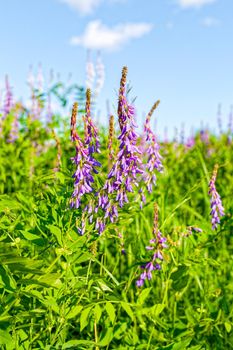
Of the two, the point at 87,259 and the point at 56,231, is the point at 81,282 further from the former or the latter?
the point at 56,231

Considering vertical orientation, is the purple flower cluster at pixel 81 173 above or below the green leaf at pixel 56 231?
above

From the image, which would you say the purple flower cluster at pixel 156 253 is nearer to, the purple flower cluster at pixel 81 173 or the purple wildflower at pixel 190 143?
the purple flower cluster at pixel 81 173

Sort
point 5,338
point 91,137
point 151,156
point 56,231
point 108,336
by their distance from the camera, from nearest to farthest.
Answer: point 5,338
point 56,231
point 91,137
point 108,336
point 151,156

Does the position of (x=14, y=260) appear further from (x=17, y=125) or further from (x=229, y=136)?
(x=229, y=136)

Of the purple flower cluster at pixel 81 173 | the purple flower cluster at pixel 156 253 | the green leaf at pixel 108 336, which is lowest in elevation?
the green leaf at pixel 108 336

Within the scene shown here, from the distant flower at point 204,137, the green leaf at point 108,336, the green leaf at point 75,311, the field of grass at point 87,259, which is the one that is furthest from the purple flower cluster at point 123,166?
the distant flower at point 204,137

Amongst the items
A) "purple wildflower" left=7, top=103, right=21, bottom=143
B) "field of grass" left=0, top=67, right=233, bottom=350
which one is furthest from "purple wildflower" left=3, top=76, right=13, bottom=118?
"field of grass" left=0, top=67, right=233, bottom=350

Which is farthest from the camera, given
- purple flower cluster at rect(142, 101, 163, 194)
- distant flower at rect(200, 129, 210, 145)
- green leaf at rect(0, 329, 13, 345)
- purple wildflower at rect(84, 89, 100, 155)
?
distant flower at rect(200, 129, 210, 145)

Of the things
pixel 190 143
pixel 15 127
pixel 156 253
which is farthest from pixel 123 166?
pixel 190 143

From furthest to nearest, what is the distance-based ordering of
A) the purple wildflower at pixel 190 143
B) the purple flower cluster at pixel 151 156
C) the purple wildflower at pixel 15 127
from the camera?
the purple wildflower at pixel 190 143 → the purple wildflower at pixel 15 127 → the purple flower cluster at pixel 151 156

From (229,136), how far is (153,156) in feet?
25.3

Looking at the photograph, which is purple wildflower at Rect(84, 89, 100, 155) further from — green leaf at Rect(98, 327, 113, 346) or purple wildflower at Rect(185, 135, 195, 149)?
purple wildflower at Rect(185, 135, 195, 149)

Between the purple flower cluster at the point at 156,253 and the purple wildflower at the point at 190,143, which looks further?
the purple wildflower at the point at 190,143

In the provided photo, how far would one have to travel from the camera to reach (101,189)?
2.29 meters
